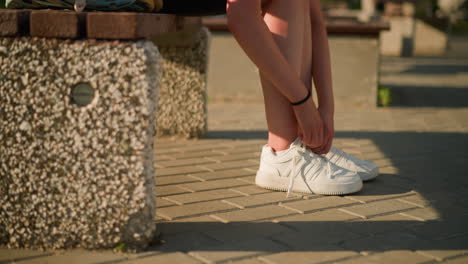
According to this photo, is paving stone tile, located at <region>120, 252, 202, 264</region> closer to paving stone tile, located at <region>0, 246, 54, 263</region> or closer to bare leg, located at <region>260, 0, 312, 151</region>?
paving stone tile, located at <region>0, 246, 54, 263</region>

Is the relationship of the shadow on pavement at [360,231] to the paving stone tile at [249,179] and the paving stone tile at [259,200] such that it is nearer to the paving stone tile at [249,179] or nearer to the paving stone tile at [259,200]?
the paving stone tile at [259,200]

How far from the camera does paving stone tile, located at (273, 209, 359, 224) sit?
235cm

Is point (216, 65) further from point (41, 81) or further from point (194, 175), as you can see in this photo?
point (41, 81)

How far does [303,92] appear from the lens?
2574 mm

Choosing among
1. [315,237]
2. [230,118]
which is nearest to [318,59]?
[315,237]

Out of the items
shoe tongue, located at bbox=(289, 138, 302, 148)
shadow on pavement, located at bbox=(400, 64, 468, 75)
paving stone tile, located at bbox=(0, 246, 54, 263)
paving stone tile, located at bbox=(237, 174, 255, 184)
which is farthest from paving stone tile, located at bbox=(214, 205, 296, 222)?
shadow on pavement, located at bbox=(400, 64, 468, 75)

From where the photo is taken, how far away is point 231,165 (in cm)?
335

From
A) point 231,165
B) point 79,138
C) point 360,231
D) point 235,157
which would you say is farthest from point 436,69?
point 79,138

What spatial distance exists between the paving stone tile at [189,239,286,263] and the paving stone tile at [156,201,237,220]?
392mm

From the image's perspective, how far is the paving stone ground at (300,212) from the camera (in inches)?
77.6

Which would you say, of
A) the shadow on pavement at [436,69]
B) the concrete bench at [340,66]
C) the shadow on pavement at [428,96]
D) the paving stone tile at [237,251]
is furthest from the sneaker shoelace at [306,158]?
the shadow on pavement at [436,69]

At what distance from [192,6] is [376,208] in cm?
126

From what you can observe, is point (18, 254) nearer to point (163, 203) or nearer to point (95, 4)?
point (163, 203)

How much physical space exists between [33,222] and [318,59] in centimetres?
166
